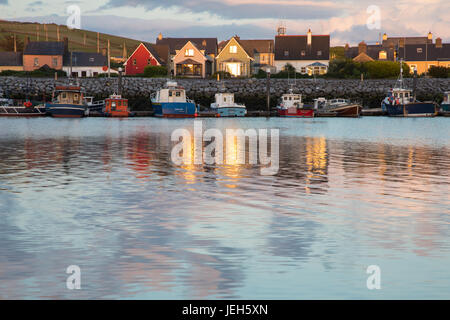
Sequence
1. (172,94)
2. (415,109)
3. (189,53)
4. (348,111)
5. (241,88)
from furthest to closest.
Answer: (189,53), (241,88), (415,109), (348,111), (172,94)

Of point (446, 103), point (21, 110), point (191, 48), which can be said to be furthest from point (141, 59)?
point (446, 103)

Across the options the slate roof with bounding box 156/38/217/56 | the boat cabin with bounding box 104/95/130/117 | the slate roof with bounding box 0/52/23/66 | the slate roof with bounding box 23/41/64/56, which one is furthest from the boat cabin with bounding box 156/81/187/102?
the slate roof with bounding box 0/52/23/66

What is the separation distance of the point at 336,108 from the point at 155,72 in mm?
32952

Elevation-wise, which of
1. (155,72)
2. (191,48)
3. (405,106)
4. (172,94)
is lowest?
(405,106)

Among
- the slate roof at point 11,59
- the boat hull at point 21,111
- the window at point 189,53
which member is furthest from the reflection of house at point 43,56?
the boat hull at point 21,111

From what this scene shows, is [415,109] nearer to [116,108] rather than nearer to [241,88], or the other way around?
[241,88]

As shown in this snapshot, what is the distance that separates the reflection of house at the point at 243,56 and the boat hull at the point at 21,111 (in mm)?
Result: 43943

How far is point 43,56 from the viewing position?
124938mm

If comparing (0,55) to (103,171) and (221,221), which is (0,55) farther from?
(221,221)

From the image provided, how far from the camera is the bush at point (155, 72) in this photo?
348 feet

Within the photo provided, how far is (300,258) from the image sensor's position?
10883mm

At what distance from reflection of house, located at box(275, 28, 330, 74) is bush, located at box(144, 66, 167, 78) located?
23.4 m

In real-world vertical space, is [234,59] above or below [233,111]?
above

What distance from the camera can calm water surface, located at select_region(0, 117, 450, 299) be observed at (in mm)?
9500
